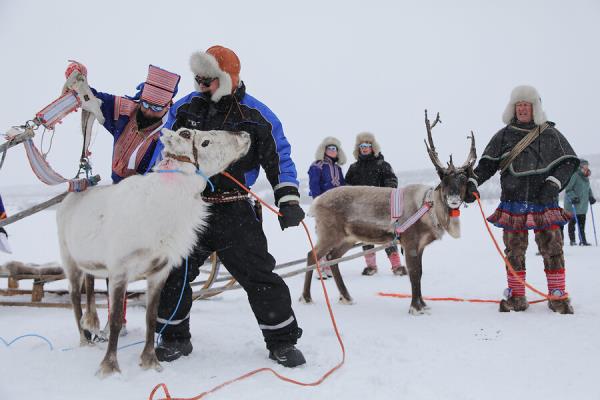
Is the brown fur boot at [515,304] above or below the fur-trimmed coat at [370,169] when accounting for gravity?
below

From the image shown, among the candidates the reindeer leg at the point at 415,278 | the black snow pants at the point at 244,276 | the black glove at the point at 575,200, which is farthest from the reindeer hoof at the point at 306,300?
the black glove at the point at 575,200

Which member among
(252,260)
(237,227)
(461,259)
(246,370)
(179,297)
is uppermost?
(237,227)

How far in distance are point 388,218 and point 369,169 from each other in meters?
2.58

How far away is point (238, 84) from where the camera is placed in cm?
331

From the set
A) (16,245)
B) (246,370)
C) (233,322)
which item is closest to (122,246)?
(246,370)

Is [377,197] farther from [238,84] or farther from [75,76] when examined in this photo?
[75,76]

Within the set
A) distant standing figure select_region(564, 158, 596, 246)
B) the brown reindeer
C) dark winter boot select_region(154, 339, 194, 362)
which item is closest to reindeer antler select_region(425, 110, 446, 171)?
the brown reindeer

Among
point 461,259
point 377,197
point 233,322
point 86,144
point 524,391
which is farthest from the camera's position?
point 461,259

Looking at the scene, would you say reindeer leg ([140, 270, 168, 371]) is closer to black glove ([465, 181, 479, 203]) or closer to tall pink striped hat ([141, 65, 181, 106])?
tall pink striped hat ([141, 65, 181, 106])

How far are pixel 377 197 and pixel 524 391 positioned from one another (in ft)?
10.1

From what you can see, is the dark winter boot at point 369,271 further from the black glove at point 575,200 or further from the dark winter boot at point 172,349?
the black glove at point 575,200

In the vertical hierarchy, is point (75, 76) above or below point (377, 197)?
above

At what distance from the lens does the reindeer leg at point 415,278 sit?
4629 mm

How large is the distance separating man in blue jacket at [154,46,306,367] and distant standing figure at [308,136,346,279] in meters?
4.57
